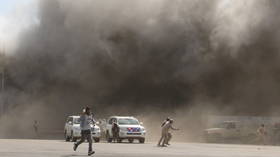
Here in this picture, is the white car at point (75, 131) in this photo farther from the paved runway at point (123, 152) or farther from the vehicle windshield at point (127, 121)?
the paved runway at point (123, 152)

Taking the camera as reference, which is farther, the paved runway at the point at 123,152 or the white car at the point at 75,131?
the white car at the point at 75,131

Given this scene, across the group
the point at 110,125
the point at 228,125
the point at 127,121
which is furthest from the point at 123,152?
the point at 228,125

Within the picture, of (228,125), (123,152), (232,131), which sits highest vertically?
(228,125)

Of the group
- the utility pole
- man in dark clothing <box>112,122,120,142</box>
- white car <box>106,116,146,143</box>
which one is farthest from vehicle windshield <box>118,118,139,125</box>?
the utility pole

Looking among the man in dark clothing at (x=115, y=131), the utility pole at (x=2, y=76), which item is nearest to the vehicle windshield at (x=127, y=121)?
the man in dark clothing at (x=115, y=131)

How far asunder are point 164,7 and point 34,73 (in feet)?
48.9

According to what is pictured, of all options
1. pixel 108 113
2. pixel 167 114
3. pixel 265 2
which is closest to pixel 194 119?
pixel 167 114

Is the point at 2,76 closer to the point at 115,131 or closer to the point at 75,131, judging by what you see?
the point at 115,131

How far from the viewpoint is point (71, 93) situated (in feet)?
213

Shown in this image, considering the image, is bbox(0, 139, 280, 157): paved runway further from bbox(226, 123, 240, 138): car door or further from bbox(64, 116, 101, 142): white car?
bbox(226, 123, 240, 138): car door

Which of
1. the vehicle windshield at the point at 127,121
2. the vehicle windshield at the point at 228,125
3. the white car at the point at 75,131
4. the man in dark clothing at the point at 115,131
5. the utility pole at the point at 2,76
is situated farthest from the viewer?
the utility pole at the point at 2,76

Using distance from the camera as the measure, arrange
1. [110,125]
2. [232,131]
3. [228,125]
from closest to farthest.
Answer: [110,125] < [232,131] < [228,125]

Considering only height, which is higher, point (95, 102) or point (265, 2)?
point (265, 2)

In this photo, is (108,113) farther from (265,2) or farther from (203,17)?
(265,2)
